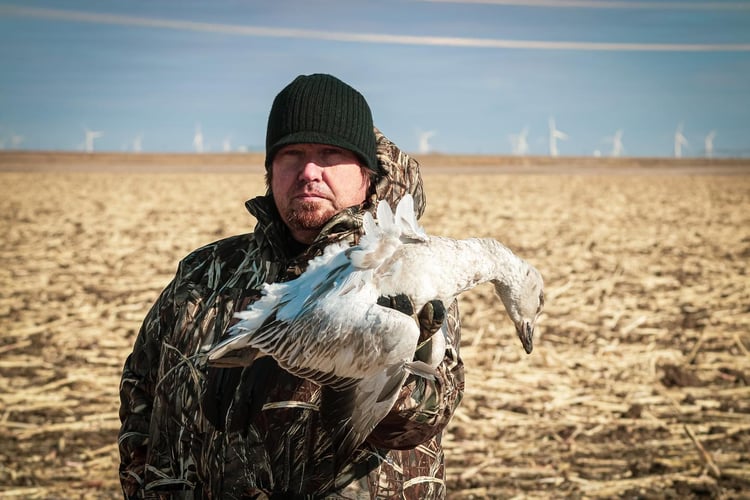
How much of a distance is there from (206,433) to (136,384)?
0.54m

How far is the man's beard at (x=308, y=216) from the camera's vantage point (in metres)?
3.22

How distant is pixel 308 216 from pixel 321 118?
438 mm

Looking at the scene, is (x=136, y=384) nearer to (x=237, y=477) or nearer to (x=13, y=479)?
(x=237, y=477)

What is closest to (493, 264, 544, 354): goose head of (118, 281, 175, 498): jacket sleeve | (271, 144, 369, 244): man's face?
(271, 144, 369, 244): man's face

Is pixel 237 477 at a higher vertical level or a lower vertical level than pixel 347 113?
lower

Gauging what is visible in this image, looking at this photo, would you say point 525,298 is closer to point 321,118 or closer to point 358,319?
point 358,319

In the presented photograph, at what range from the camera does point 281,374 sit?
297 cm

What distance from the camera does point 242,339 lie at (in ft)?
9.32

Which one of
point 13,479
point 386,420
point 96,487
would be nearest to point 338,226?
point 386,420

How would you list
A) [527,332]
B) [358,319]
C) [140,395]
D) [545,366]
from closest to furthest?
[358,319] → [140,395] → [527,332] → [545,366]

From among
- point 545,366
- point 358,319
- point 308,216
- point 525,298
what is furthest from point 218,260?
point 545,366

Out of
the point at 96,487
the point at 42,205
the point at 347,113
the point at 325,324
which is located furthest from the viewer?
the point at 42,205

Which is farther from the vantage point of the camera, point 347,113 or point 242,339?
point 347,113

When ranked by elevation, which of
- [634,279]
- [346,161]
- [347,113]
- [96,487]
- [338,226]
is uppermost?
[347,113]
